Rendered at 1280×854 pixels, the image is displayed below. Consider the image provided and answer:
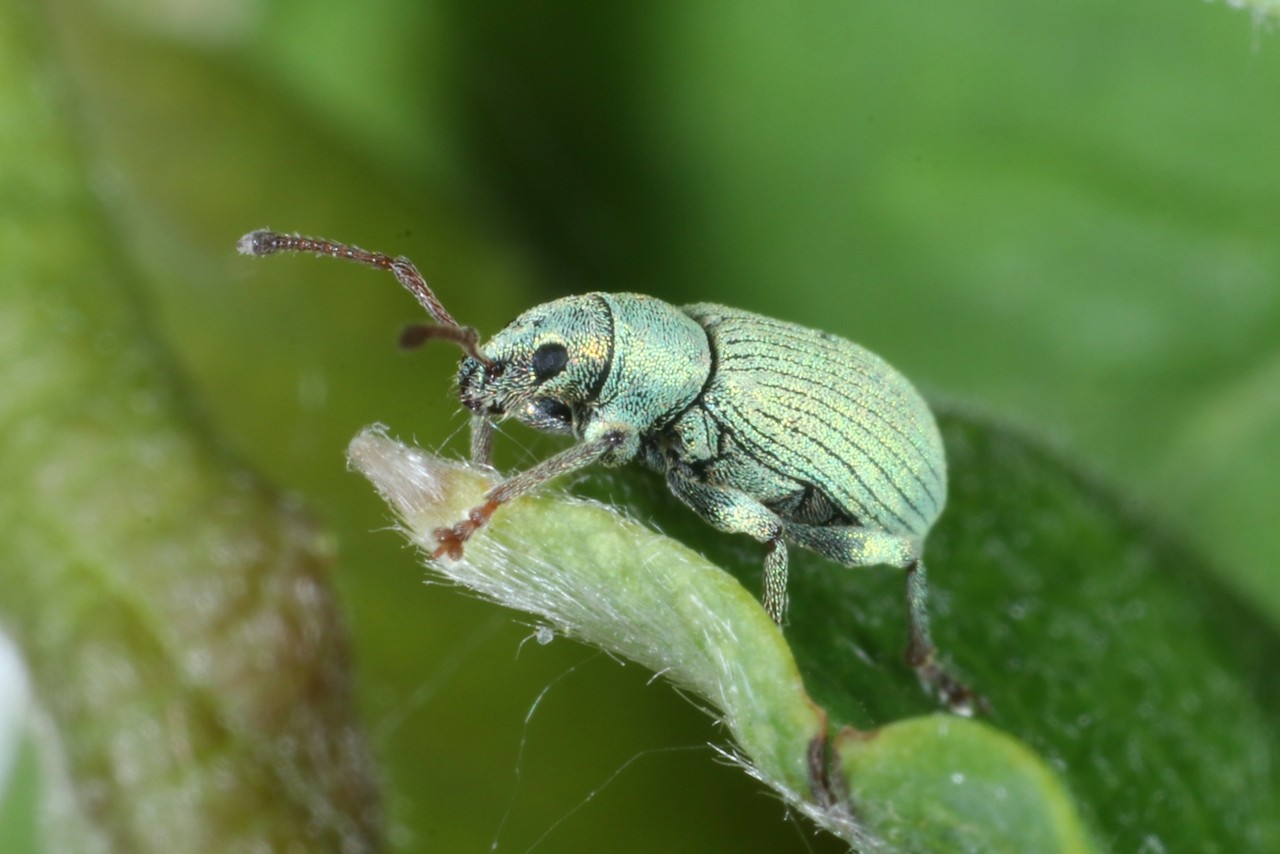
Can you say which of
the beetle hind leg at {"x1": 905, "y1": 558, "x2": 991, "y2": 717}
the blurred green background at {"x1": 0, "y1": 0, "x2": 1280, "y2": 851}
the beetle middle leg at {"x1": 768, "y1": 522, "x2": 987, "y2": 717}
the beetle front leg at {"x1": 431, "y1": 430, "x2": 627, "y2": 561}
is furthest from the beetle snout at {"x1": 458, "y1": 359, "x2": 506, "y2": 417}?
the beetle hind leg at {"x1": 905, "y1": 558, "x2": 991, "y2": 717}

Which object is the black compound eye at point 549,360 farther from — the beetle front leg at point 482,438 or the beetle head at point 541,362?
the beetle front leg at point 482,438

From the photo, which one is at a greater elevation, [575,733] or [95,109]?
[95,109]

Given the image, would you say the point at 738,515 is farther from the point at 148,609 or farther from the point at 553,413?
the point at 148,609

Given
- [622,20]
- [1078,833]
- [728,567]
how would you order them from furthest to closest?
1. [622,20]
2. [728,567]
3. [1078,833]

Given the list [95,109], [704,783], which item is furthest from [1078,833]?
[95,109]

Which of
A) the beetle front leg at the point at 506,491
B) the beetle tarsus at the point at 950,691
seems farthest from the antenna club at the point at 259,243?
the beetle tarsus at the point at 950,691

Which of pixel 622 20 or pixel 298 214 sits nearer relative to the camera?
pixel 298 214

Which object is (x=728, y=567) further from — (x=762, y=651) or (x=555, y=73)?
(x=555, y=73)

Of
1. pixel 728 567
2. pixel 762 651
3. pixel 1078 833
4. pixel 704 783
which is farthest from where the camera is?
pixel 704 783
